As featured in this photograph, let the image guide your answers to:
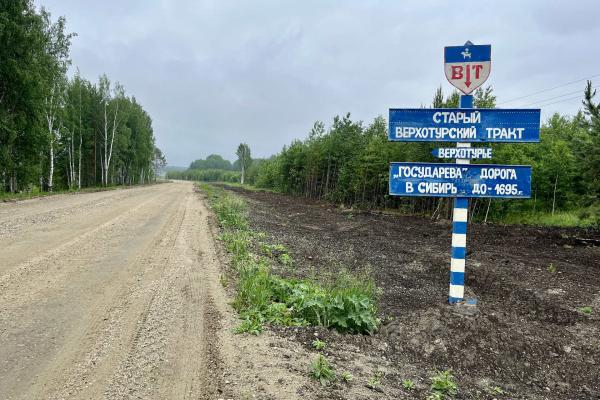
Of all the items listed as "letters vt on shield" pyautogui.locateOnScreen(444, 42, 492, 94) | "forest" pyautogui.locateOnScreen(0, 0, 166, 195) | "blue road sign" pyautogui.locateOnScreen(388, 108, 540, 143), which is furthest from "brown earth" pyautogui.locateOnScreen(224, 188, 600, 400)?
"forest" pyautogui.locateOnScreen(0, 0, 166, 195)

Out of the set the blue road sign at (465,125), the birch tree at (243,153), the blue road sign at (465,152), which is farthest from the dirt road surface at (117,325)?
the birch tree at (243,153)

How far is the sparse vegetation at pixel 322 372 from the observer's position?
345cm

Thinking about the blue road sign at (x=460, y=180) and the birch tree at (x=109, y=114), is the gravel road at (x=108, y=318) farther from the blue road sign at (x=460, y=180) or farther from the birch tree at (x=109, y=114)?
the birch tree at (x=109, y=114)

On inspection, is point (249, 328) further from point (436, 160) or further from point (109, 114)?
point (109, 114)

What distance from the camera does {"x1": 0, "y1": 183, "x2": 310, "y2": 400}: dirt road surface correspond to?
330 centimetres

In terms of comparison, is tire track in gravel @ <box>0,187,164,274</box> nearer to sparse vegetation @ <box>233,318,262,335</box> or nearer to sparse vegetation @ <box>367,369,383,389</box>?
sparse vegetation @ <box>233,318,262,335</box>

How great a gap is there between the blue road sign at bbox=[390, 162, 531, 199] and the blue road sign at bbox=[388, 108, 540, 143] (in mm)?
446

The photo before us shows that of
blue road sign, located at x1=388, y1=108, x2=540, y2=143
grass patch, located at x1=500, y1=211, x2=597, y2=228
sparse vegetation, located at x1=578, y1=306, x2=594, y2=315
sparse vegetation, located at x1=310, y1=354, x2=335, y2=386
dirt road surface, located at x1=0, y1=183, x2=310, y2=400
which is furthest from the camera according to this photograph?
grass patch, located at x1=500, y1=211, x2=597, y2=228

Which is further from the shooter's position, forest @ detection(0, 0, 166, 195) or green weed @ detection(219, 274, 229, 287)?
forest @ detection(0, 0, 166, 195)

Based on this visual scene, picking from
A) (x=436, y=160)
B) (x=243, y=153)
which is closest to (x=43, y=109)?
(x=436, y=160)

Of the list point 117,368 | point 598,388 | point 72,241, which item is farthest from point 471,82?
point 72,241

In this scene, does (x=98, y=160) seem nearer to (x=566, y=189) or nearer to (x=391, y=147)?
(x=391, y=147)

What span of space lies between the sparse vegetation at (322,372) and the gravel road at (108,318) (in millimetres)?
837

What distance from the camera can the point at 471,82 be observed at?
20.0 feet
